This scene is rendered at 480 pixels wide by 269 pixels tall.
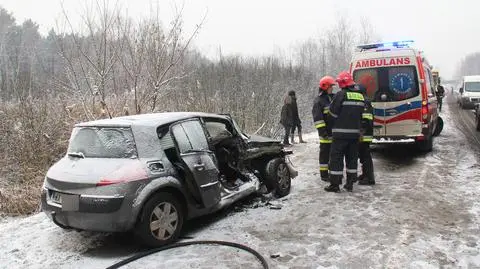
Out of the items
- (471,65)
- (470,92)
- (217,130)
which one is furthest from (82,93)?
(471,65)

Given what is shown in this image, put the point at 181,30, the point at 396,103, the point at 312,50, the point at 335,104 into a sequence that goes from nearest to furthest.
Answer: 1. the point at 335,104
2. the point at 396,103
3. the point at 181,30
4. the point at 312,50

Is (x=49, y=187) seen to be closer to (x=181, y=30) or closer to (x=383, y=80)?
(x=181, y=30)

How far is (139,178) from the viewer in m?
4.35

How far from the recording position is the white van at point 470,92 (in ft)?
80.4

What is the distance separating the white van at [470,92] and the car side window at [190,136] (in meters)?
23.6

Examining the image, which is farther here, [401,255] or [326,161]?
[326,161]

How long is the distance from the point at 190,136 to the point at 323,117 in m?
2.86

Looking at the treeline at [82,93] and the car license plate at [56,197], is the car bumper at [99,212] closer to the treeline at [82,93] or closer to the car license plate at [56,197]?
the car license plate at [56,197]

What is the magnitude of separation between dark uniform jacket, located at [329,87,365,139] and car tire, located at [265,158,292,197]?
38.6 inches

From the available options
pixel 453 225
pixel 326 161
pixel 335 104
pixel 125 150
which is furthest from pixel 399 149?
pixel 125 150

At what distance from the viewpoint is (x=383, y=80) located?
933cm

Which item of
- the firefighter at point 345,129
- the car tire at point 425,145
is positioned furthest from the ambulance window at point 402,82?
the firefighter at point 345,129

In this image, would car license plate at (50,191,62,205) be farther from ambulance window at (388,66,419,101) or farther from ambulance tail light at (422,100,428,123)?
ambulance tail light at (422,100,428,123)

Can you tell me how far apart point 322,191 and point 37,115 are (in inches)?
252
